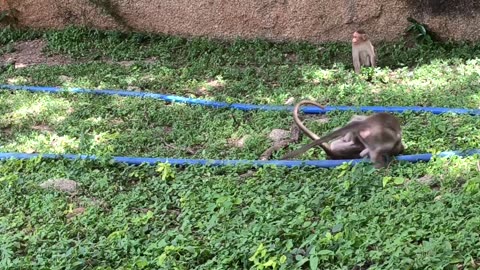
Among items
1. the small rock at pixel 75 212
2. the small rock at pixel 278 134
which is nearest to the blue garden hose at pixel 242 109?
the small rock at pixel 278 134

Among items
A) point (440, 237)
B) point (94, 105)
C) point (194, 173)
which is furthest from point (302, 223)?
point (94, 105)

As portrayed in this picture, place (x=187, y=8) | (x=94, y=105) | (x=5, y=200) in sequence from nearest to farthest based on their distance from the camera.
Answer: (x=5, y=200) < (x=94, y=105) < (x=187, y=8)

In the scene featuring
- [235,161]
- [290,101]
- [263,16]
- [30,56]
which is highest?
[263,16]

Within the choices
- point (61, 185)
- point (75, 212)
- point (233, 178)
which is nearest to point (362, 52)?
point (233, 178)

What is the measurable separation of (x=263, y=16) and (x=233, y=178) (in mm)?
5186

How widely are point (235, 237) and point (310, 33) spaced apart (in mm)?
6194

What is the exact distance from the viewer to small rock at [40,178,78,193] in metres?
6.01

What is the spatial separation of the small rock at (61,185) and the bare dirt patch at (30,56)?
14.9 feet

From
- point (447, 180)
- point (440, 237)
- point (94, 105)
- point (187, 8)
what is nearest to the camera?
point (440, 237)

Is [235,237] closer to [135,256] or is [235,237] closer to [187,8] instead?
[135,256]

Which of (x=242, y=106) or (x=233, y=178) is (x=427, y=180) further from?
(x=242, y=106)

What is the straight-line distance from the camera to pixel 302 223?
4805mm

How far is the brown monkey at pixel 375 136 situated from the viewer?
5.64 metres

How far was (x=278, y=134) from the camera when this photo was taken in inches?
268
